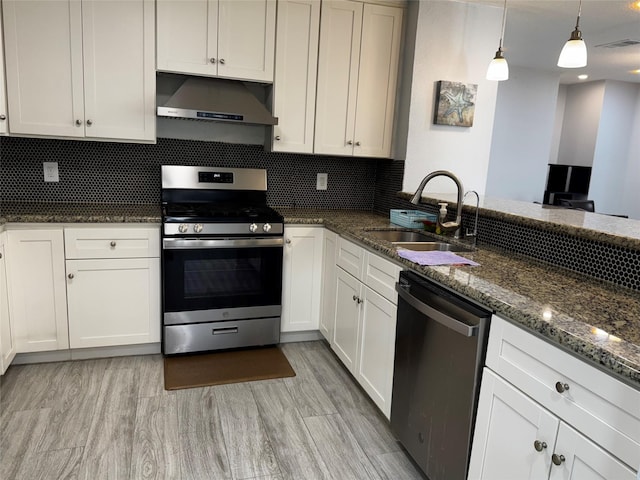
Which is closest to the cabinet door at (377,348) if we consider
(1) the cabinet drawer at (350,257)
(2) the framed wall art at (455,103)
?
(1) the cabinet drawer at (350,257)

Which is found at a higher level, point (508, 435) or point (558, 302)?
point (558, 302)

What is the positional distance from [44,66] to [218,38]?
984 millimetres

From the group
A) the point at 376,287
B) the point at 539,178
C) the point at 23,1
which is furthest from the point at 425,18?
the point at 539,178

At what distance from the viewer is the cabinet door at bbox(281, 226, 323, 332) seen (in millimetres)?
3008

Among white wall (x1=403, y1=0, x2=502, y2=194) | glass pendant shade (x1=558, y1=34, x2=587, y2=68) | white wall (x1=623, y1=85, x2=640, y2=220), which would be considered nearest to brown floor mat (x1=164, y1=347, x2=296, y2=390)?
white wall (x1=403, y1=0, x2=502, y2=194)

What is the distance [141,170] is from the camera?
10.3ft

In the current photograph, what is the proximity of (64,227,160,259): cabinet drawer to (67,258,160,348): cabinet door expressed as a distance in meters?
0.04

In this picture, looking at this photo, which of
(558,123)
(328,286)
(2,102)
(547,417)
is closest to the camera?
(547,417)

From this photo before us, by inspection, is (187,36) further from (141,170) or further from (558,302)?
(558,302)

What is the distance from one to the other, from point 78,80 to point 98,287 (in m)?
1.19

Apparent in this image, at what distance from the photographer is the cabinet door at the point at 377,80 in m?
3.09

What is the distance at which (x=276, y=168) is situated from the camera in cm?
341

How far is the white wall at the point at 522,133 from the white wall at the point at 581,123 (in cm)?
118

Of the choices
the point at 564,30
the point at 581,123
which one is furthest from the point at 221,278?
the point at 581,123
